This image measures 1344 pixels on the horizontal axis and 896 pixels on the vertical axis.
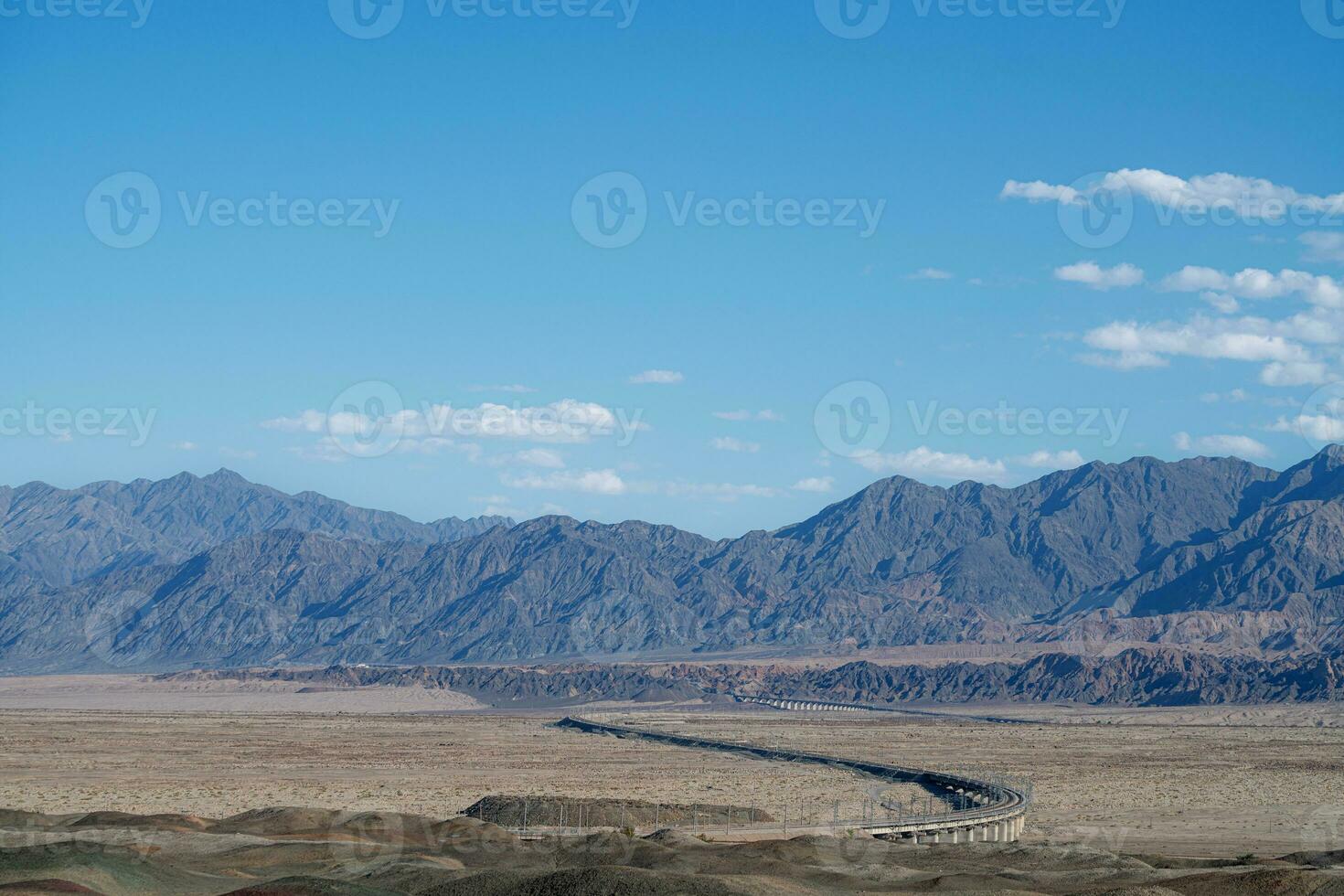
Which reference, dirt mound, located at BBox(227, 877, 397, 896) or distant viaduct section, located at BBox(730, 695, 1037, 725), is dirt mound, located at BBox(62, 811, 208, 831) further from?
distant viaduct section, located at BBox(730, 695, 1037, 725)

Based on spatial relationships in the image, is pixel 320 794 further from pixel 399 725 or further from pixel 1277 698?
pixel 1277 698

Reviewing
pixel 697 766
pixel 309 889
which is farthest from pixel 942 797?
pixel 309 889

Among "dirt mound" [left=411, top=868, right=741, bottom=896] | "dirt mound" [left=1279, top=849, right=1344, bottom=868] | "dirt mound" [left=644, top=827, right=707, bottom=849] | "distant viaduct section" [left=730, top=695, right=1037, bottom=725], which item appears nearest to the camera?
"dirt mound" [left=411, top=868, right=741, bottom=896]

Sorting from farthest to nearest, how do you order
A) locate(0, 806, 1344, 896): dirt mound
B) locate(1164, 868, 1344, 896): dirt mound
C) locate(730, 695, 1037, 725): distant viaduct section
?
A: 1. locate(730, 695, 1037, 725): distant viaduct section
2. locate(1164, 868, 1344, 896): dirt mound
3. locate(0, 806, 1344, 896): dirt mound

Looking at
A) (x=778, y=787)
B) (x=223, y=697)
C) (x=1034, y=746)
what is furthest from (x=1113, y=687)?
(x=778, y=787)

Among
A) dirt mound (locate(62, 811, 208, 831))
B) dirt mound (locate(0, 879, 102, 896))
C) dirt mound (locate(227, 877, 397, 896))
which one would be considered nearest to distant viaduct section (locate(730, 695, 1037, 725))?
dirt mound (locate(62, 811, 208, 831))

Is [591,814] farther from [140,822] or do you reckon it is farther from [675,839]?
[140,822]

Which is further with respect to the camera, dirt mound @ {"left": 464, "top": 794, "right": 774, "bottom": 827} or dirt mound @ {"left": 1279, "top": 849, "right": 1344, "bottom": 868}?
dirt mound @ {"left": 464, "top": 794, "right": 774, "bottom": 827}
